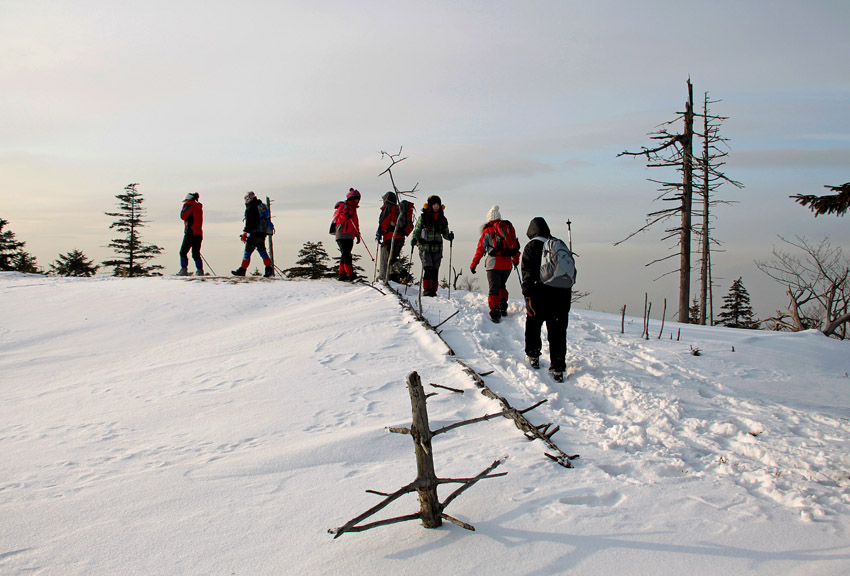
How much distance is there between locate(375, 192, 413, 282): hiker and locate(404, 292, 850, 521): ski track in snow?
126 inches

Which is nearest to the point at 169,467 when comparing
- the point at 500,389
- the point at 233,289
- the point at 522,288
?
the point at 500,389

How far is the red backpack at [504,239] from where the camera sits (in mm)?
9203

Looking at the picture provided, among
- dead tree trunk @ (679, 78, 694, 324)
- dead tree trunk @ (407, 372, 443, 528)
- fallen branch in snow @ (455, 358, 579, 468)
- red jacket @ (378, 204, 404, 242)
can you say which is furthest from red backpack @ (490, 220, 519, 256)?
dead tree trunk @ (679, 78, 694, 324)

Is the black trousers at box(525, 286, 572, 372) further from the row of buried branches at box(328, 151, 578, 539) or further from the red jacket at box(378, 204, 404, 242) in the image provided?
the red jacket at box(378, 204, 404, 242)

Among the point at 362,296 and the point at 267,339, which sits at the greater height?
the point at 362,296

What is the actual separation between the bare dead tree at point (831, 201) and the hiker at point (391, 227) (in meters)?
7.11

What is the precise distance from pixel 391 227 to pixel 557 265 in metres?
5.53

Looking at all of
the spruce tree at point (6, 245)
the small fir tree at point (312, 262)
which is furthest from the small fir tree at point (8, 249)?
the small fir tree at point (312, 262)

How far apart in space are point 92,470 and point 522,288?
535cm

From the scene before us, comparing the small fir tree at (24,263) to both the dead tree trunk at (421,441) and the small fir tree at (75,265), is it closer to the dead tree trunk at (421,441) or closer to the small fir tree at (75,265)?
the small fir tree at (75,265)

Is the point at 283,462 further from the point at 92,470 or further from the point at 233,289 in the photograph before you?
the point at 233,289

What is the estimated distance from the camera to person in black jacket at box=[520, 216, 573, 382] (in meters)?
6.70

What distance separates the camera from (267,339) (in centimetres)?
802

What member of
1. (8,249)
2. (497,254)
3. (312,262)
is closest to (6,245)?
(8,249)
